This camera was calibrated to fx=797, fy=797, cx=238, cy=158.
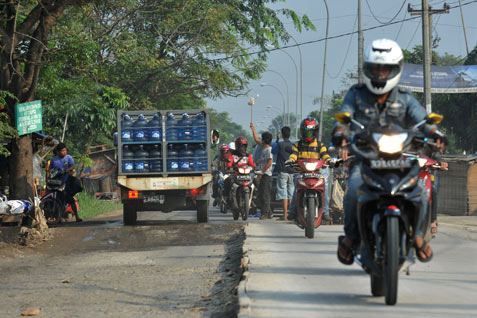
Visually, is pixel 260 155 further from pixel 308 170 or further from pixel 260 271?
pixel 260 271

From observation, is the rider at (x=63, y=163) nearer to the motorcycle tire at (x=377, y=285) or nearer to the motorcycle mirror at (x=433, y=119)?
the motorcycle tire at (x=377, y=285)

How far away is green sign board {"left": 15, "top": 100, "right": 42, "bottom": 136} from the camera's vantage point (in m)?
15.3

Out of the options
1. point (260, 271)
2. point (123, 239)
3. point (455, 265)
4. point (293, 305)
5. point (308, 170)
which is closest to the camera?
point (293, 305)

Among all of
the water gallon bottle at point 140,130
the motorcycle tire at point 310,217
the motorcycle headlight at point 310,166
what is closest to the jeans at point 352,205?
the motorcycle tire at point 310,217

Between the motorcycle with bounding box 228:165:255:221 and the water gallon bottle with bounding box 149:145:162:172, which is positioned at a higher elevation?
the water gallon bottle with bounding box 149:145:162:172

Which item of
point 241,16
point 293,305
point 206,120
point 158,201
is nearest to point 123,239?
point 158,201

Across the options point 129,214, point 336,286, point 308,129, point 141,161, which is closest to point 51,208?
point 129,214

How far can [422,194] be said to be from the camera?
5754mm

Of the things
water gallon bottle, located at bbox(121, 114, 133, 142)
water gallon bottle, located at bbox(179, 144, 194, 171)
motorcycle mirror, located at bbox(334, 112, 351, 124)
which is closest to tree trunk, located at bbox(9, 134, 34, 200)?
water gallon bottle, located at bbox(121, 114, 133, 142)

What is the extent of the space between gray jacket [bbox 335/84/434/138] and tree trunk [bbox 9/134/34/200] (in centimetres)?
1062

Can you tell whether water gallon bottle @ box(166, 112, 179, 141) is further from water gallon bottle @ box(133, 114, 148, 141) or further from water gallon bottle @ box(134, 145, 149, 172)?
water gallon bottle @ box(134, 145, 149, 172)

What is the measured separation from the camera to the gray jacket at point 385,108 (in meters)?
6.36

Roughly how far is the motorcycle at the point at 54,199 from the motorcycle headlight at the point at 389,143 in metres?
12.4

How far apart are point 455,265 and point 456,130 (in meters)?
33.3
